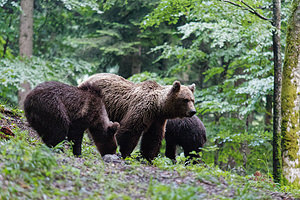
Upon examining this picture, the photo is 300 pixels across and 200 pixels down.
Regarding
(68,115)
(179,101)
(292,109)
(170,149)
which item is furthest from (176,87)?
(292,109)

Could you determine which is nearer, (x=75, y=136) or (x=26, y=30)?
(x=75, y=136)

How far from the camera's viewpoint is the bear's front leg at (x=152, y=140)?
8688 mm

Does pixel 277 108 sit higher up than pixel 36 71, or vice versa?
pixel 36 71

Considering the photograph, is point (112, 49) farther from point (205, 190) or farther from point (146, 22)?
point (205, 190)

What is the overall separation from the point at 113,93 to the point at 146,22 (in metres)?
2.74

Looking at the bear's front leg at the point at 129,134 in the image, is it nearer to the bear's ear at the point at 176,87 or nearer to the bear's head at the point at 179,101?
the bear's head at the point at 179,101

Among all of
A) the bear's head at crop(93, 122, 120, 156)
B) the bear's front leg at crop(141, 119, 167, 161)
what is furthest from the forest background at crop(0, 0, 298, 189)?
the bear's head at crop(93, 122, 120, 156)

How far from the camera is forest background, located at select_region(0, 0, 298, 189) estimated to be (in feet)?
40.4

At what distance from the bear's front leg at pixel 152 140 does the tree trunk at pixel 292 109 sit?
3.02 m

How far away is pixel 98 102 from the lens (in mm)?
8109

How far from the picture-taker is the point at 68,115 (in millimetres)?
7605

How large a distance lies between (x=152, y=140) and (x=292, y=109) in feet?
11.5

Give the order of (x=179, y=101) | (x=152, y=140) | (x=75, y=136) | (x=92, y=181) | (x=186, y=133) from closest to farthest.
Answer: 1. (x=92, y=181)
2. (x=75, y=136)
3. (x=179, y=101)
4. (x=152, y=140)
5. (x=186, y=133)

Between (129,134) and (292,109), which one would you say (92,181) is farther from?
(292,109)
